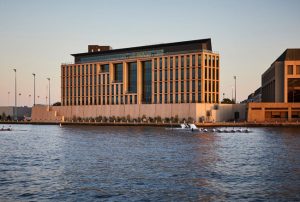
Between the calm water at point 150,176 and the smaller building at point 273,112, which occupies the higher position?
the smaller building at point 273,112

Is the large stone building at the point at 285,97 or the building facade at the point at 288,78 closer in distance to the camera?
the large stone building at the point at 285,97

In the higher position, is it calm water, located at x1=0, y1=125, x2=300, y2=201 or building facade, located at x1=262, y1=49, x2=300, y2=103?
building facade, located at x1=262, y1=49, x2=300, y2=103

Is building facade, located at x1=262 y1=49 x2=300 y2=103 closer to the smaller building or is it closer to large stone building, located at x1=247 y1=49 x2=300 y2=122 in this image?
large stone building, located at x1=247 y1=49 x2=300 y2=122

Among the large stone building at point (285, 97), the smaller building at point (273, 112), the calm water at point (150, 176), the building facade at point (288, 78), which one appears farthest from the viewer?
the building facade at point (288, 78)

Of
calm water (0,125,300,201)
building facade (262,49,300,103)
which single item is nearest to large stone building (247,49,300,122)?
building facade (262,49,300,103)

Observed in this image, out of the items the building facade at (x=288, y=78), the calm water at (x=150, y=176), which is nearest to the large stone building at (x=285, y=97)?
the building facade at (x=288, y=78)

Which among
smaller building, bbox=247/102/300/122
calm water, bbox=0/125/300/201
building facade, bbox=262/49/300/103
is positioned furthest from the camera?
building facade, bbox=262/49/300/103

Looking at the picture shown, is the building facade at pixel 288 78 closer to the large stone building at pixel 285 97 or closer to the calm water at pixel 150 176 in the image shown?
the large stone building at pixel 285 97

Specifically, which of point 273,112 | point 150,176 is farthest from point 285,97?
point 150,176

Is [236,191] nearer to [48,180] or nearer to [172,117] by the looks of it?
[48,180]

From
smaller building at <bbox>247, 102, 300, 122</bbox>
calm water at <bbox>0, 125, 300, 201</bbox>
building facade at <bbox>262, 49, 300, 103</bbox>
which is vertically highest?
building facade at <bbox>262, 49, 300, 103</bbox>

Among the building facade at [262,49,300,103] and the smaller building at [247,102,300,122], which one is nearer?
the smaller building at [247,102,300,122]

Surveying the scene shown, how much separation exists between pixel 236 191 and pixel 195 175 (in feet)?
27.4

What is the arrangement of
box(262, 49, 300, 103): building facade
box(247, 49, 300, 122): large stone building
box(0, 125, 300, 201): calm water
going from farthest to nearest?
box(262, 49, 300, 103): building facade, box(247, 49, 300, 122): large stone building, box(0, 125, 300, 201): calm water
